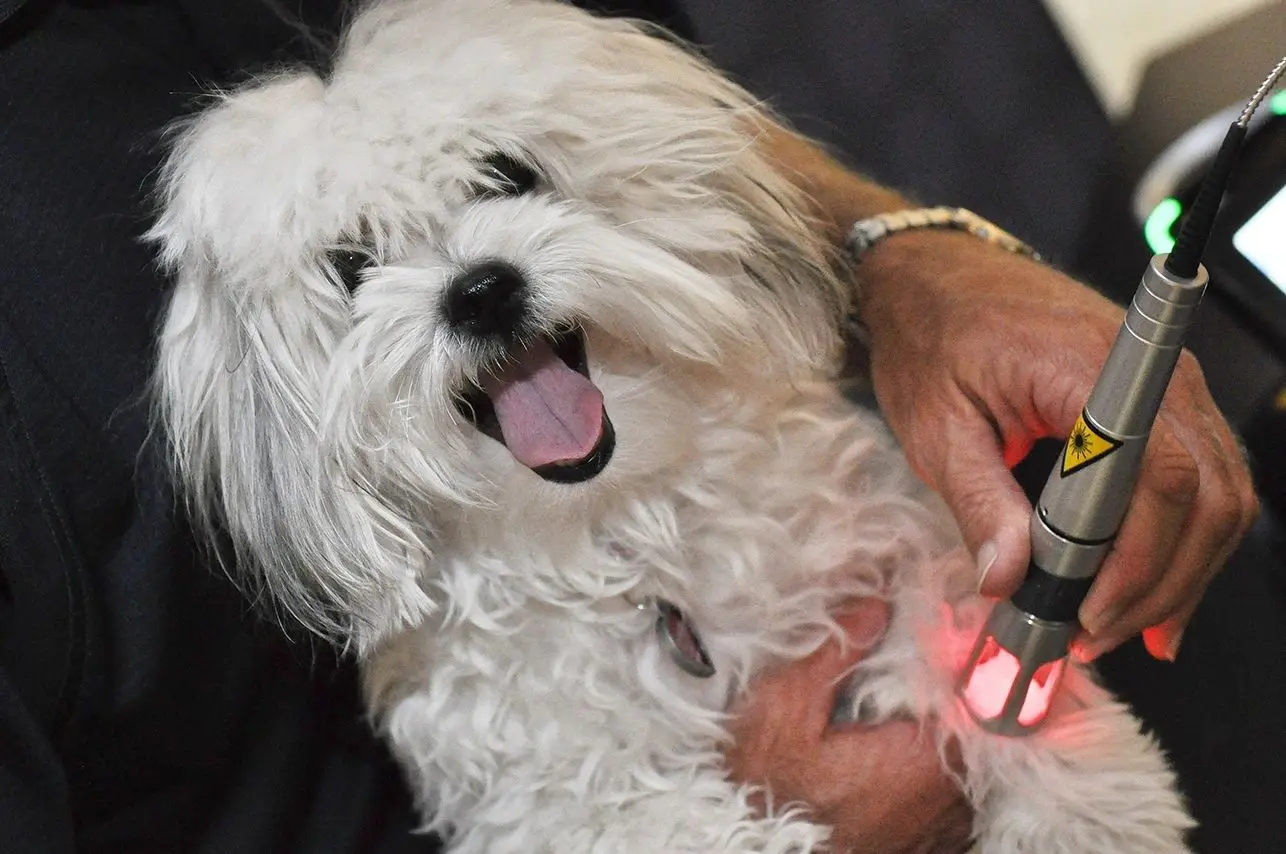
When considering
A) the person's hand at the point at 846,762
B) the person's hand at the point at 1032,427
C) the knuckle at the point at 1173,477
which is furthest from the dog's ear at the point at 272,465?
the knuckle at the point at 1173,477

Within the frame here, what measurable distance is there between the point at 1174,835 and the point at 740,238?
635 millimetres

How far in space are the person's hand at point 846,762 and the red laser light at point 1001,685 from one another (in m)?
0.08

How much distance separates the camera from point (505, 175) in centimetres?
83

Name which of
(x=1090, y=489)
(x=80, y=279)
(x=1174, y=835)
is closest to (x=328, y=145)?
(x=80, y=279)

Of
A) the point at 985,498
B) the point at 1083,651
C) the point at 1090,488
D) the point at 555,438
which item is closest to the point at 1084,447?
the point at 1090,488

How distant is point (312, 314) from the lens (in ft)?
2.67

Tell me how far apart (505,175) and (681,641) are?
1.44 feet

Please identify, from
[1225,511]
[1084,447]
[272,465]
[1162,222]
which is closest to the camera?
[1084,447]

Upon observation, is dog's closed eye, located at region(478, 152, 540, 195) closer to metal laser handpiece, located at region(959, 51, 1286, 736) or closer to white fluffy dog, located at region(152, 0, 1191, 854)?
white fluffy dog, located at region(152, 0, 1191, 854)

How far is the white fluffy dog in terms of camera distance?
2.58 feet

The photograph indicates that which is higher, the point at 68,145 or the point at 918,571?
the point at 68,145

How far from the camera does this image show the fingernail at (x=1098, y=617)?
74cm

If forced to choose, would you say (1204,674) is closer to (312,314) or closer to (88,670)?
(312,314)

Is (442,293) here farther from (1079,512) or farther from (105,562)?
(1079,512)
